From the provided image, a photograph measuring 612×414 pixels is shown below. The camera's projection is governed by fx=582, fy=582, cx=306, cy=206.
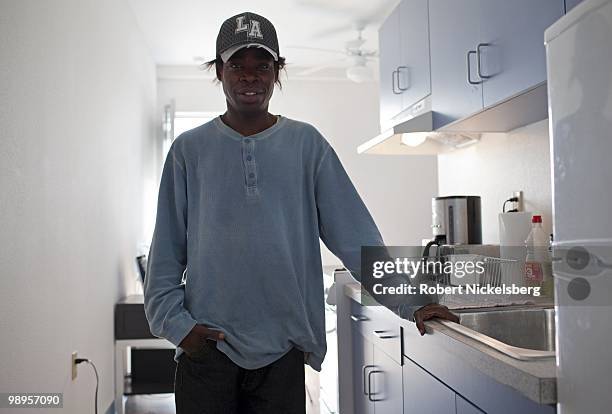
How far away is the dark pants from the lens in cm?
117

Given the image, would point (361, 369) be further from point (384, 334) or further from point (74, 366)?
point (74, 366)

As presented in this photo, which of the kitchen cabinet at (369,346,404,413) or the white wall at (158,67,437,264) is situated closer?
the kitchen cabinet at (369,346,404,413)

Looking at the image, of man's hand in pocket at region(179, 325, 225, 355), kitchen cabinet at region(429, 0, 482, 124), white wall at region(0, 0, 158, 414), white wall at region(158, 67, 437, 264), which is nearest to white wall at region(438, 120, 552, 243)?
kitchen cabinet at region(429, 0, 482, 124)

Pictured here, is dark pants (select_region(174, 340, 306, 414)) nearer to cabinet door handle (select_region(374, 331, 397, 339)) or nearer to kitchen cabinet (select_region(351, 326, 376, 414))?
cabinet door handle (select_region(374, 331, 397, 339))

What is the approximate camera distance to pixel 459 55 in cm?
214

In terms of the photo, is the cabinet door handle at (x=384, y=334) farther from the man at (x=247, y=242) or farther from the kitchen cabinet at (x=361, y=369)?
the man at (x=247, y=242)

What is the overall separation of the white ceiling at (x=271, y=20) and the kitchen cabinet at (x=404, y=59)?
0.87m

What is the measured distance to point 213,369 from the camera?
1173 mm

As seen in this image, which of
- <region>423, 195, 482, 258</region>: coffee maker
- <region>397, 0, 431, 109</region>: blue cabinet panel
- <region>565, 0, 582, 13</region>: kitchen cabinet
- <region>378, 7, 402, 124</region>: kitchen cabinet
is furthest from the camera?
<region>378, 7, 402, 124</region>: kitchen cabinet

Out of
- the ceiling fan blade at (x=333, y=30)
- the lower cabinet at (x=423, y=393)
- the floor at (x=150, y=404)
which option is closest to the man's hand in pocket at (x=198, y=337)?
the lower cabinet at (x=423, y=393)

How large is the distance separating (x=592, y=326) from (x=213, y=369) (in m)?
0.71

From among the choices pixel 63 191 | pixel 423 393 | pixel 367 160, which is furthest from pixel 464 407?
pixel 367 160

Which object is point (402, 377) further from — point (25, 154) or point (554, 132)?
point (25, 154)

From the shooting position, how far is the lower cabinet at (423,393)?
4.61 feet
